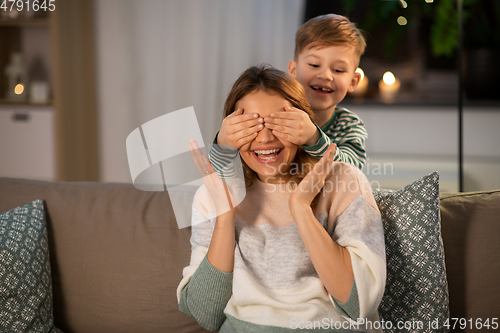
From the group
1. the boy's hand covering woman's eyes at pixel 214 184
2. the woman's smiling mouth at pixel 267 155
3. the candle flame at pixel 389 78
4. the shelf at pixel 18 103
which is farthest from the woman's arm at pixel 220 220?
the candle flame at pixel 389 78

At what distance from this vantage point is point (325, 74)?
1282 millimetres

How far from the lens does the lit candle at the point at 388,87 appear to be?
287 centimetres

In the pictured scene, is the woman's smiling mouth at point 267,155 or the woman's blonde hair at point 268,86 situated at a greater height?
the woman's blonde hair at point 268,86

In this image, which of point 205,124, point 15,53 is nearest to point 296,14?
point 205,124

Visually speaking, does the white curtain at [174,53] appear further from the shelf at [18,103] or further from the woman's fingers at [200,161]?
the woman's fingers at [200,161]

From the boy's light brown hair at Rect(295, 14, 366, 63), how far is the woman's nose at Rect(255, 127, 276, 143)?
47 cm

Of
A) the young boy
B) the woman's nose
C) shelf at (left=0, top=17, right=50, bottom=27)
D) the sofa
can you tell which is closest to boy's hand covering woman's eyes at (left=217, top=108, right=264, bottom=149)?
the woman's nose

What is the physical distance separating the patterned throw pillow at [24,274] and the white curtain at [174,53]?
1.67 metres

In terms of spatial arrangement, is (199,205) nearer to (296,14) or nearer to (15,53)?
(296,14)

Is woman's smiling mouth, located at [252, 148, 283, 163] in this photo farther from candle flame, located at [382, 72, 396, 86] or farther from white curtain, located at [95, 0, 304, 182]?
candle flame, located at [382, 72, 396, 86]

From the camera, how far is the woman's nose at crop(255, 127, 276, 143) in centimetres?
95

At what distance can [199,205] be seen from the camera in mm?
1096

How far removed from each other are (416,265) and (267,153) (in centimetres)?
44

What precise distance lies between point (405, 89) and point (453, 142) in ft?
1.58
